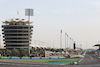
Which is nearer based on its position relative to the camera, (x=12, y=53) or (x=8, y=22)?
(x=12, y=53)

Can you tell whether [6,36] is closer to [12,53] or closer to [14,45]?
[14,45]

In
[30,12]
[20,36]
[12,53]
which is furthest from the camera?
[20,36]

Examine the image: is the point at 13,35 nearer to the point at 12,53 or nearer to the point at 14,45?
the point at 14,45

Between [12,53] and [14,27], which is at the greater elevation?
[14,27]

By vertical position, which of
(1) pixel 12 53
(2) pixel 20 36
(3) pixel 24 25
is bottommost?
(1) pixel 12 53

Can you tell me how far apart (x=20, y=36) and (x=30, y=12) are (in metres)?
92.6

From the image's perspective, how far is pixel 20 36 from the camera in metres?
180

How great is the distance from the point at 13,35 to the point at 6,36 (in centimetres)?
711

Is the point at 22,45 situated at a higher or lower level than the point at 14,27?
lower

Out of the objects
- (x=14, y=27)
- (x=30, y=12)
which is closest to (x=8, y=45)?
(x=14, y=27)

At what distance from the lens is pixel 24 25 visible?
600 ft

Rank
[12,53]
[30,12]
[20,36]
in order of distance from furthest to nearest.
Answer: [20,36]
[12,53]
[30,12]

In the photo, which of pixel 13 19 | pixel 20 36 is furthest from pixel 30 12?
pixel 13 19

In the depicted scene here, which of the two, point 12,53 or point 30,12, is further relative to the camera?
point 12,53
